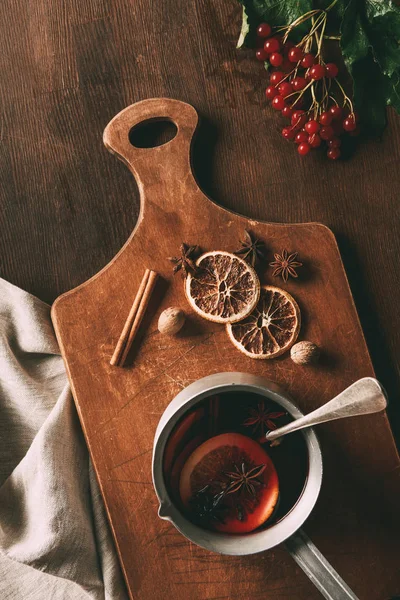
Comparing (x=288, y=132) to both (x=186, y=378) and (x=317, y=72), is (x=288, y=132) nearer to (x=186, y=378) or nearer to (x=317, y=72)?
(x=317, y=72)

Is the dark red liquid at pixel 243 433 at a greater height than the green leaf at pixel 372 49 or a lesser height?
lesser

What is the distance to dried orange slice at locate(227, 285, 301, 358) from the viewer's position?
1.20 m

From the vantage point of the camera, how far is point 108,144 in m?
1.27

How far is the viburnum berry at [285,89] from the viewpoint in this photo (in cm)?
128

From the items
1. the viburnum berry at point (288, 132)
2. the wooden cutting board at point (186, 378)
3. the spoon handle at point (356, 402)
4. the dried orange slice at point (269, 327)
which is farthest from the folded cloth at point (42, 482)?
the viburnum berry at point (288, 132)

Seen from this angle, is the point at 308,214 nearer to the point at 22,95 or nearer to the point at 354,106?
the point at 354,106

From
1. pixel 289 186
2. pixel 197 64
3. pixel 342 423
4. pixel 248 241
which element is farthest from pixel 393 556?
pixel 197 64

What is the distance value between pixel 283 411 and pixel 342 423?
18cm

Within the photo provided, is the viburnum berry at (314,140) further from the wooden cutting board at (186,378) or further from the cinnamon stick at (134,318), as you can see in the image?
the cinnamon stick at (134,318)

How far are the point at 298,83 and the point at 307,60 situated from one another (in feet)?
0.17

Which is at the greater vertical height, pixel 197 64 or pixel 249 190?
pixel 197 64

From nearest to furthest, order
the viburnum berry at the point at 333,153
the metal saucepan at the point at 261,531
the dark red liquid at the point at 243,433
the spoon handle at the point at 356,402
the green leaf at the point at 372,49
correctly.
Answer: the spoon handle at the point at 356,402
the metal saucepan at the point at 261,531
the dark red liquid at the point at 243,433
the green leaf at the point at 372,49
the viburnum berry at the point at 333,153

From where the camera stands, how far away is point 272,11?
1.26 metres

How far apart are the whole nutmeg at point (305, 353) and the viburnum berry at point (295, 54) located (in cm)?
60
